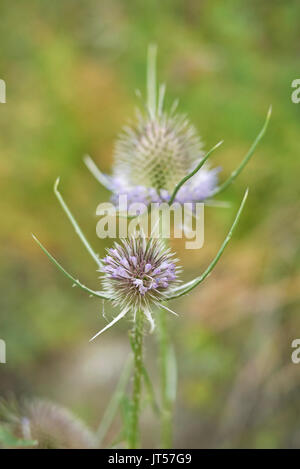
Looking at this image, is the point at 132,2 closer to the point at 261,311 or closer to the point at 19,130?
the point at 19,130

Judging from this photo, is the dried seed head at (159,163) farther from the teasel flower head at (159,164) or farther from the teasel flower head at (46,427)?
the teasel flower head at (46,427)

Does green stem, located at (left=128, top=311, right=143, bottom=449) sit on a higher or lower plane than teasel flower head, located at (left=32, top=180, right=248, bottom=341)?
lower

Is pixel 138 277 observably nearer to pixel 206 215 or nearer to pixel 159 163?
pixel 159 163

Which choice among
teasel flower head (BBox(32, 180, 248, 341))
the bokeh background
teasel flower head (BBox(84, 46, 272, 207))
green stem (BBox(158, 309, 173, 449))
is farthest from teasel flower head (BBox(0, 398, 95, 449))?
the bokeh background

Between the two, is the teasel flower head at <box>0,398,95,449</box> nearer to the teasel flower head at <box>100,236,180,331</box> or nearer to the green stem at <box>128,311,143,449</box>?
the green stem at <box>128,311,143,449</box>

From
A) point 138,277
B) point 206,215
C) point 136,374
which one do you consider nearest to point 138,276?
point 138,277

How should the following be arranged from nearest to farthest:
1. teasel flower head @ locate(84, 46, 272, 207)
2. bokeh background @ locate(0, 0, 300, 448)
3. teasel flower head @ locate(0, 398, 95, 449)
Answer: teasel flower head @ locate(0, 398, 95, 449), teasel flower head @ locate(84, 46, 272, 207), bokeh background @ locate(0, 0, 300, 448)

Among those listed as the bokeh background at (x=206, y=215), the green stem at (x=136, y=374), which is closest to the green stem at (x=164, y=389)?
the green stem at (x=136, y=374)
